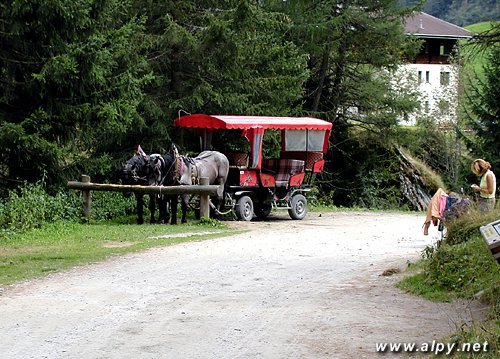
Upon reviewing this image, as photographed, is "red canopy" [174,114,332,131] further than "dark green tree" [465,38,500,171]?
No

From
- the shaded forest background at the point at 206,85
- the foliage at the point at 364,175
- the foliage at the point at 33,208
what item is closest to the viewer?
the foliage at the point at 33,208

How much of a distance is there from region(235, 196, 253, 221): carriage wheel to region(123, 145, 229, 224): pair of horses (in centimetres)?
80

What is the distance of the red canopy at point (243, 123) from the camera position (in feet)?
76.6

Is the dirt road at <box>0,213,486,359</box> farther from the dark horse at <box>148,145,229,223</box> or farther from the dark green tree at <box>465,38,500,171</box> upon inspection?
the dark green tree at <box>465,38,500,171</box>

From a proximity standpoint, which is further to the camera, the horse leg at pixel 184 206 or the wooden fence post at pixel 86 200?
the horse leg at pixel 184 206

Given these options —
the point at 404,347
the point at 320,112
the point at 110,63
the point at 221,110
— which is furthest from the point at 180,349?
the point at 320,112

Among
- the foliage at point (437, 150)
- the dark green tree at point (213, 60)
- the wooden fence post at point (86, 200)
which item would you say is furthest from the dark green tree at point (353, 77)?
the wooden fence post at point (86, 200)

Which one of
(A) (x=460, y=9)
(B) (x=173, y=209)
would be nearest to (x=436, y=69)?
(A) (x=460, y=9)

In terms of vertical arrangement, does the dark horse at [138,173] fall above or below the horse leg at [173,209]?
above

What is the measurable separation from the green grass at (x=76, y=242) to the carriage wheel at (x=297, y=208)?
3.98 m

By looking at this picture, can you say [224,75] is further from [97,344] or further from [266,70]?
[97,344]

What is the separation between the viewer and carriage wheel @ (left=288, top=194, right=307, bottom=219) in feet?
82.6

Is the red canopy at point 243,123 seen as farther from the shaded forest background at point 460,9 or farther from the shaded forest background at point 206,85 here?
the shaded forest background at point 460,9

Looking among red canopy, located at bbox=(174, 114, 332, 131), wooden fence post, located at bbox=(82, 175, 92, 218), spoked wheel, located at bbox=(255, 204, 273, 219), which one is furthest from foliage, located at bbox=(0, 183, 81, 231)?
spoked wheel, located at bbox=(255, 204, 273, 219)
